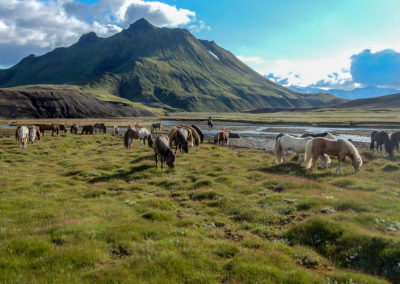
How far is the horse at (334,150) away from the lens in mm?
19625

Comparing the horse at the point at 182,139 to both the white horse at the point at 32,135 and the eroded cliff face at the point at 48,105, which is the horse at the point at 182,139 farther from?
the eroded cliff face at the point at 48,105

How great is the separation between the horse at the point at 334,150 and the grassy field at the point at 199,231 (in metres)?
2.35

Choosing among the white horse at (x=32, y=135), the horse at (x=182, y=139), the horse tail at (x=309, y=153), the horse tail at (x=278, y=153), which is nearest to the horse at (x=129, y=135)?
the horse at (x=182, y=139)

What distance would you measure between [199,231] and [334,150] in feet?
49.0

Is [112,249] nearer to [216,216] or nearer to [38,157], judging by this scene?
[216,216]

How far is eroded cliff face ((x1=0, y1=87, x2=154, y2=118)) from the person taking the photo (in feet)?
419

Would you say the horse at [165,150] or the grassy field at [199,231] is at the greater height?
the horse at [165,150]

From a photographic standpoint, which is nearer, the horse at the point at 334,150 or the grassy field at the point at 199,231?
the grassy field at the point at 199,231

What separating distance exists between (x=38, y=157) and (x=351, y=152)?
3215 cm

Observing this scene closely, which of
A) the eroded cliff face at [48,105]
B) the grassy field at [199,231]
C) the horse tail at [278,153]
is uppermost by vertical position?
the eroded cliff face at [48,105]

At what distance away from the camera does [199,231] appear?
32.0 ft

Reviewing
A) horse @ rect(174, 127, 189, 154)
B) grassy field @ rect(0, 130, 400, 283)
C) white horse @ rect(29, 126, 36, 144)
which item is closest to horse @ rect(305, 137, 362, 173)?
grassy field @ rect(0, 130, 400, 283)

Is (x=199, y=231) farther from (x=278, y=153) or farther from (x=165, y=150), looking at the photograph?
(x=278, y=153)

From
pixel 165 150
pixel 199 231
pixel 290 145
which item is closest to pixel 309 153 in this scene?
pixel 290 145
